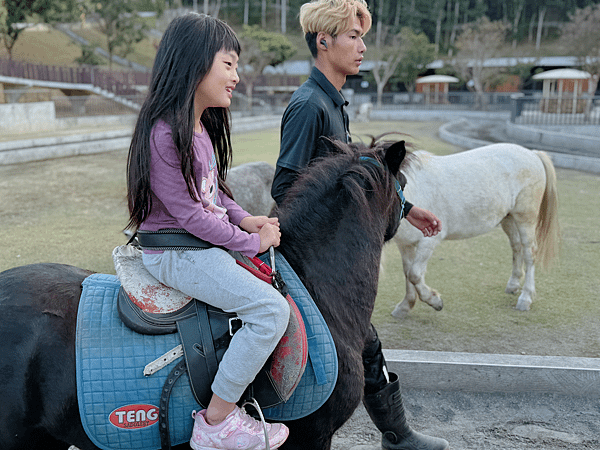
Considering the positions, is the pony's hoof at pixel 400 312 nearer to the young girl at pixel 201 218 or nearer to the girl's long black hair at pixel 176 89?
the young girl at pixel 201 218

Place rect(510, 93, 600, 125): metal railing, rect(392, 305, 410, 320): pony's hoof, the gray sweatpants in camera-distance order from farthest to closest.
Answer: rect(510, 93, 600, 125): metal railing
rect(392, 305, 410, 320): pony's hoof
the gray sweatpants

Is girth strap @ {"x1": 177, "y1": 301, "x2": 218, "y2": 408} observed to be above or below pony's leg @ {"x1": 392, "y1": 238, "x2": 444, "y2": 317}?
above

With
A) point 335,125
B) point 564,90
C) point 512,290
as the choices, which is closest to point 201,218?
point 335,125

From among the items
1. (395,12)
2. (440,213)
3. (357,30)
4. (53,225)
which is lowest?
(53,225)

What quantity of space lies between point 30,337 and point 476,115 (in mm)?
36270

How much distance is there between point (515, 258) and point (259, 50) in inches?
1634

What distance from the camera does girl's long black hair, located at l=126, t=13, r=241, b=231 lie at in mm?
1769

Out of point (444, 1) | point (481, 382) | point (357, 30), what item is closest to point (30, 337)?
point (357, 30)

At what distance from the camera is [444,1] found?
67062 millimetres

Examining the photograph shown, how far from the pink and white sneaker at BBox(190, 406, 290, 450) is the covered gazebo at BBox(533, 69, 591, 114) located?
68.1 ft

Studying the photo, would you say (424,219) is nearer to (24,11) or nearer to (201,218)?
(201,218)

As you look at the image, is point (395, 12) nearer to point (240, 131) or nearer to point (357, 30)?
point (240, 131)

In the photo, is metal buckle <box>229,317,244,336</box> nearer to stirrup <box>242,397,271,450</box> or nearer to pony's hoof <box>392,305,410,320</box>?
stirrup <box>242,397,271,450</box>

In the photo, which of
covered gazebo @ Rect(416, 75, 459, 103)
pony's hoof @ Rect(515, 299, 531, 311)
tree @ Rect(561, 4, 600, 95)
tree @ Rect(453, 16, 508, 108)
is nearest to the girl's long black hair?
pony's hoof @ Rect(515, 299, 531, 311)
